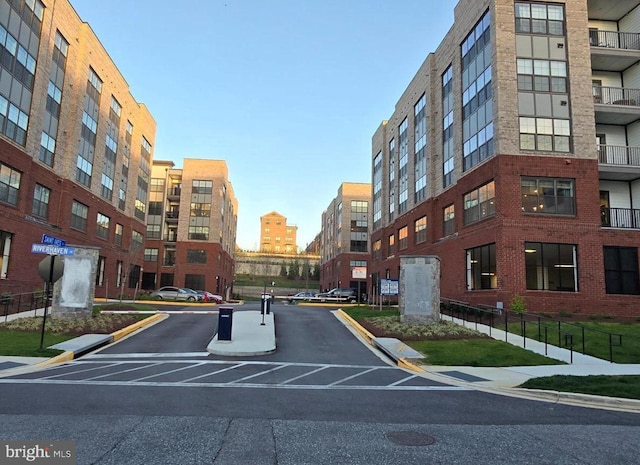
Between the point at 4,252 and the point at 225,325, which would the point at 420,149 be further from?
the point at 4,252

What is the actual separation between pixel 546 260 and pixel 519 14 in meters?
14.8

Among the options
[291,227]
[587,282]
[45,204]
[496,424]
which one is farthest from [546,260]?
[291,227]

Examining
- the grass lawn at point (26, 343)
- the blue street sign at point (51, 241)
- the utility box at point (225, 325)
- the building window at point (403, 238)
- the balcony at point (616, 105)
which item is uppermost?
the balcony at point (616, 105)

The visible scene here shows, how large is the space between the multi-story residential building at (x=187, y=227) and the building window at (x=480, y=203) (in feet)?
137

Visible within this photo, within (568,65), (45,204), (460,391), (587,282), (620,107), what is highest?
(568,65)

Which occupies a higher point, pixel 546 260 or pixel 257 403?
pixel 546 260

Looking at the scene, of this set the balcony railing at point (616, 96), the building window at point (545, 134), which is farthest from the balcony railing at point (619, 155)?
the building window at point (545, 134)

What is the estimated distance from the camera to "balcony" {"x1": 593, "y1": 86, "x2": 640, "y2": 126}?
26.0m

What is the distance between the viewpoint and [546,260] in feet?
81.3

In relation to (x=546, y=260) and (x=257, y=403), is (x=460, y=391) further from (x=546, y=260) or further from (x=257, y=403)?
(x=546, y=260)

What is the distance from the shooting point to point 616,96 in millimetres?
28047

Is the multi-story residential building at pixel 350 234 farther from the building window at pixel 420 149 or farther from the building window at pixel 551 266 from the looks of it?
the building window at pixel 551 266

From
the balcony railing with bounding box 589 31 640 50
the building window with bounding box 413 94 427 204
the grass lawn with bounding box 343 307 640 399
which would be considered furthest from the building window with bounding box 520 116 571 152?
the building window with bounding box 413 94 427 204

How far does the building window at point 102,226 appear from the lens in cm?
4153
